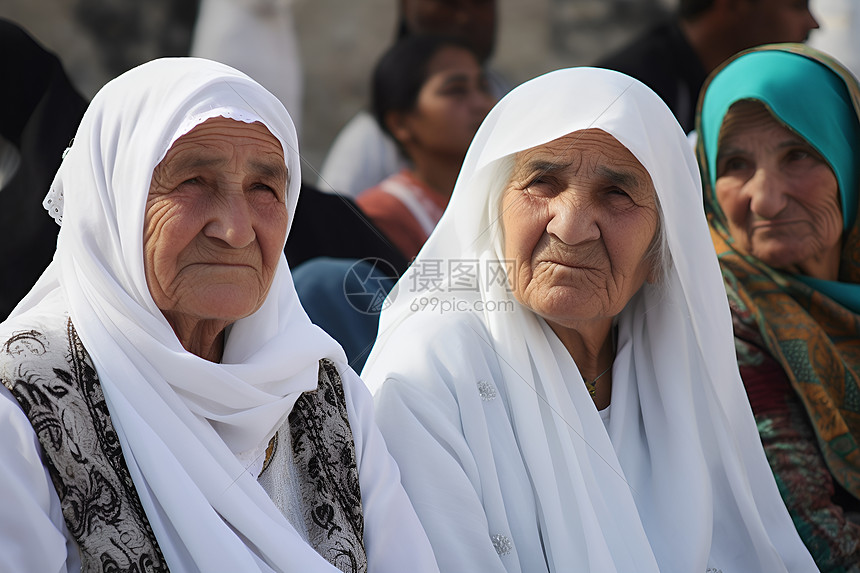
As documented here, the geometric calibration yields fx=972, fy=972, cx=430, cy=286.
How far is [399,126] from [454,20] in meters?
0.83

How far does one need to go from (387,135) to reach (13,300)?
287 cm

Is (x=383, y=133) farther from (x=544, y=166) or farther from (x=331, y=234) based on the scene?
(x=544, y=166)

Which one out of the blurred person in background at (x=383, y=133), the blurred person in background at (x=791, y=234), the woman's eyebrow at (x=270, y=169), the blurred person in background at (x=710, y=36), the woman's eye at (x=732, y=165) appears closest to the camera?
the woman's eyebrow at (x=270, y=169)

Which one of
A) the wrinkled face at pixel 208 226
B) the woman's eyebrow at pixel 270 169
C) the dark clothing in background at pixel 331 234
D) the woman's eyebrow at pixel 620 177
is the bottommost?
the wrinkled face at pixel 208 226

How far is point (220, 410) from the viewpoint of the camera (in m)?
1.95

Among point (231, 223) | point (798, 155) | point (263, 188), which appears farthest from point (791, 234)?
point (231, 223)

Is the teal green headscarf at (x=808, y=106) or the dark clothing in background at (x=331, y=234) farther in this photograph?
the dark clothing in background at (x=331, y=234)

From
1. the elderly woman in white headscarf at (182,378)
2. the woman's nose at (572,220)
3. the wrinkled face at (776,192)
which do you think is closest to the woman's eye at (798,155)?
the wrinkled face at (776,192)

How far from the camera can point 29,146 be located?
3314mm

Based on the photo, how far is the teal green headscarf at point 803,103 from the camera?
10.4 feet

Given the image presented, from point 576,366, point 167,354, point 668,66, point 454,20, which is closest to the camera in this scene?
point 167,354

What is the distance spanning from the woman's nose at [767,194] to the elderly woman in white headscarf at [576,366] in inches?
26.3

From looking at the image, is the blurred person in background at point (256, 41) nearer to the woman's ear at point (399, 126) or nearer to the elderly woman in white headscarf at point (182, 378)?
the woman's ear at point (399, 126)

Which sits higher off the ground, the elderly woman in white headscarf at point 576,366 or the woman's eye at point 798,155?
the woman's eye at point 798,155
